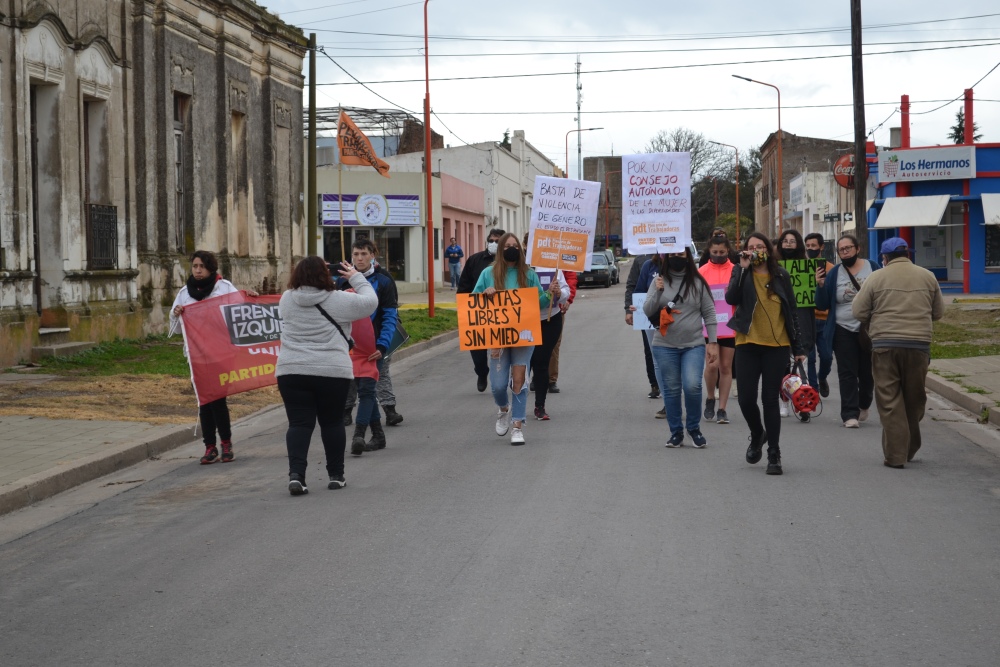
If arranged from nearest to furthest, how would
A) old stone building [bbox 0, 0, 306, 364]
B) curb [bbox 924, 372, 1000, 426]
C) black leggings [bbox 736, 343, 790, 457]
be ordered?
black leggings [bbox 736, 343, 790, 457]
curb [bbox 924, 372, 1000, 426]
old stone building [bbox 0, 0, 306, 364]

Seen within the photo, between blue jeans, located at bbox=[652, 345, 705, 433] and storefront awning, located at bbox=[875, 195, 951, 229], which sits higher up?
storefront awning, located at bbox=[875, 195, 951, 229]

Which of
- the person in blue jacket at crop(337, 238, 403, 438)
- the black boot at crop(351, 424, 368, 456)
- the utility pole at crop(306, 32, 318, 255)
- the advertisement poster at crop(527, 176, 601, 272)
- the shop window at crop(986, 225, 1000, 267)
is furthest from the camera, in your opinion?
the shop window at crop(986, 225, 1000, 267)

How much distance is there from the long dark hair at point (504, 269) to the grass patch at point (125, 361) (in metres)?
6.52

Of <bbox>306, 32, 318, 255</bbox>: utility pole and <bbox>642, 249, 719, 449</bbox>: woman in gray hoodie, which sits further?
<bbox>306, 32, 318, 255</bbox>: utility pole

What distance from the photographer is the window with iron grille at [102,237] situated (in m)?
18.8

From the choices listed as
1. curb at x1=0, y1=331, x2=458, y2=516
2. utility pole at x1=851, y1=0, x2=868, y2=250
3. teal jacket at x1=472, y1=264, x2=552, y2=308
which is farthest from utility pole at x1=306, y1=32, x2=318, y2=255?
teal jacket at x1=472, y1=264, x2=552, y2=308

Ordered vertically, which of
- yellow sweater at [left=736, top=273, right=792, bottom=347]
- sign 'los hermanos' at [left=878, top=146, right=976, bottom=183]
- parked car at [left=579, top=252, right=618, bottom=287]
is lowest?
yellow sweater at [left=736, top=273, right=792, bottom=347]

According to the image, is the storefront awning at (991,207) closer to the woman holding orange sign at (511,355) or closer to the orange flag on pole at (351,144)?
the orange flag on pole at (351,144)

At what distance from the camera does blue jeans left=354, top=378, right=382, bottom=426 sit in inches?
394

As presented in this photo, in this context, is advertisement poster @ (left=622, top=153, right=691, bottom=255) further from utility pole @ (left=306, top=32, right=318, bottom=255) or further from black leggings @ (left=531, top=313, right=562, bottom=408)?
utility pole @ (left=306, top=32, right=318, bottom=255)

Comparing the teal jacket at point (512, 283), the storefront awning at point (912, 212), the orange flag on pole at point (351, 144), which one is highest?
the orange flag on pole at point (351, 144)

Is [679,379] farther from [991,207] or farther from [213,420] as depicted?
[991,207]

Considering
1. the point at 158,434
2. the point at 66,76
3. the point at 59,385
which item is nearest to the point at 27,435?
the point at 158,434

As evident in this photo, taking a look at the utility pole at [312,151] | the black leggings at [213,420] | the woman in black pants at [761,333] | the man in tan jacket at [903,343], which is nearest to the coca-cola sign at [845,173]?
the utility pole at [312,151]
